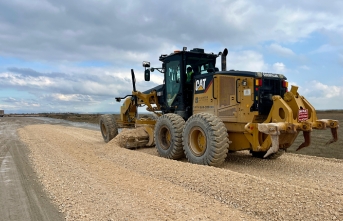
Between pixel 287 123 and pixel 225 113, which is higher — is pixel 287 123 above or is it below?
below

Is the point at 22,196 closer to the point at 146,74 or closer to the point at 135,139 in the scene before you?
the point at 135,139

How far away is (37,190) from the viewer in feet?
19.0

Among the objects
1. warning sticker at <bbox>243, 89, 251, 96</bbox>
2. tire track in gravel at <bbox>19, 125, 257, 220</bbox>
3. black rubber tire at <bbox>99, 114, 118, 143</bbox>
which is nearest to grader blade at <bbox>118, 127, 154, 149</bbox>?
black rubber tire at <bbox>99, 114, 118, 143</bbox>

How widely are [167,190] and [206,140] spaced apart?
2318mm

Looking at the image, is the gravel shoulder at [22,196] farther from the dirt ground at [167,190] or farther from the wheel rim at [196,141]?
the wheel rim at [196,141]

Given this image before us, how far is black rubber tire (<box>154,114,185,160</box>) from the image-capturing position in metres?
8.62

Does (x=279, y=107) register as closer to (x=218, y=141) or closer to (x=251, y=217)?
(x=218, y=141)

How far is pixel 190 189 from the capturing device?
553 cm

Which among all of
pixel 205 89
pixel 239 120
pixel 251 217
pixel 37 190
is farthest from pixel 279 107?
pixel 37 190

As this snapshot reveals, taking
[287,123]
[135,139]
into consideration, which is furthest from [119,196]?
[135,139]

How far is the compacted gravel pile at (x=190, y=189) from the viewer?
429 centimetres

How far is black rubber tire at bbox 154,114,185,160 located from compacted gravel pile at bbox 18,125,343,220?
76 centimetres

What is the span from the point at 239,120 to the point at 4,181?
5.48 metres

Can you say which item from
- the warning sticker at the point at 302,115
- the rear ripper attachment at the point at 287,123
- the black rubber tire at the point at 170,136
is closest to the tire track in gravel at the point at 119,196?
the black rubber tire at the point at 170,136
